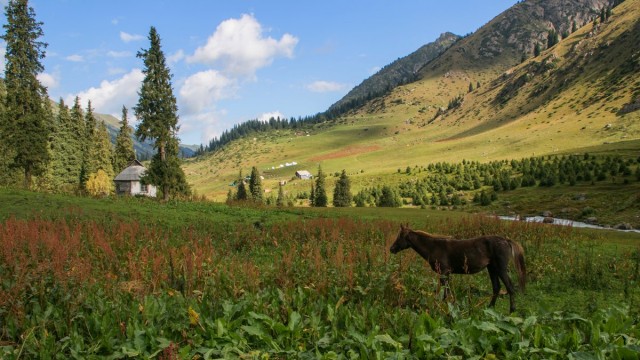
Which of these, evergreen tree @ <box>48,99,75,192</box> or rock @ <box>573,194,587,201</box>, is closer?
rock @ <box>573,194,587,201</box>

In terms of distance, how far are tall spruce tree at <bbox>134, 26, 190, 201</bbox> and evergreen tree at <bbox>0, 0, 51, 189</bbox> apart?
1341 centimetres

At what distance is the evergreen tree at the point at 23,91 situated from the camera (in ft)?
143

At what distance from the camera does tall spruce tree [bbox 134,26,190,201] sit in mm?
42406

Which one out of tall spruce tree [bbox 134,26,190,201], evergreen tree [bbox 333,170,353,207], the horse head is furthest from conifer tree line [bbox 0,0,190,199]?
evergreen tree [bbox 333,170,353,207]

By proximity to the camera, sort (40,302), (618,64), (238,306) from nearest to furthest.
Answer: (238,306) < (40,302) < (618,64)

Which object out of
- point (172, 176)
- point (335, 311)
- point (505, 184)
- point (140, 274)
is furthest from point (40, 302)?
point (505, 184)

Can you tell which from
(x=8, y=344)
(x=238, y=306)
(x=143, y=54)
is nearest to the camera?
(x=8, y=344)

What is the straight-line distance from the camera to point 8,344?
670 cm

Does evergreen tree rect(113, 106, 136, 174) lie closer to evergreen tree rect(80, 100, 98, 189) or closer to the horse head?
evergreen tree rect(80, 100, 98, 189)

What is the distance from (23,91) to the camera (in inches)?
1756

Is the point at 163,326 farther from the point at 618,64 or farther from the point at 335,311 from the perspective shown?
the point at 618,64

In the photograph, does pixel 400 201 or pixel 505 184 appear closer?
pixel 505 184

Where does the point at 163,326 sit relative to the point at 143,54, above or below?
below

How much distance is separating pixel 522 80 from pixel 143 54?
196659mm
